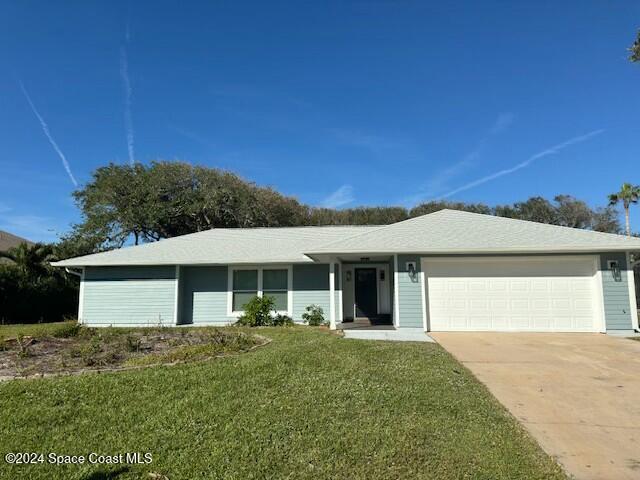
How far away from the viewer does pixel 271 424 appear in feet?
13.7

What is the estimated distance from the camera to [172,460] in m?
3.43

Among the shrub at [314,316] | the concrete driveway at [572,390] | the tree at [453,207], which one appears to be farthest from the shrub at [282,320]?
the tree at [453,207]

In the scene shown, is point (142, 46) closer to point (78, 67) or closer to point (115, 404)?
point (78, 67)

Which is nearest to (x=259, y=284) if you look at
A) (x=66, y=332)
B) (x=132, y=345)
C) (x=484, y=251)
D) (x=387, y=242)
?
(x=387, y=242)

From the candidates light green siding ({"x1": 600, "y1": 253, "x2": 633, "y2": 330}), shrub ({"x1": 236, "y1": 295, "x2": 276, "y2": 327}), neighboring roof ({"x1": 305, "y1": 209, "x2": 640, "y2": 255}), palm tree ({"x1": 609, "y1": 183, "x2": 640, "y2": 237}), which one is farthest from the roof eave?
palm tree ({"x1": 609, "y1": 183, "x2": 640, "y2": 237})

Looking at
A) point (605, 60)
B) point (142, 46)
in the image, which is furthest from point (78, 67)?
point (605, 60)

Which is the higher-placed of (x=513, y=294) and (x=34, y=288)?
(x=34, y=288)

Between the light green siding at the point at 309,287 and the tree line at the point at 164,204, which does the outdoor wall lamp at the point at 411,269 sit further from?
the tree line at the point at 164,204

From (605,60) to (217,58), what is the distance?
1242 cm

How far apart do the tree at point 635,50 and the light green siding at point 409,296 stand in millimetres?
7043

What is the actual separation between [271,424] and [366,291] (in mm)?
11558

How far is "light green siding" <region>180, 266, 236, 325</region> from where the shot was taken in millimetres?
15156

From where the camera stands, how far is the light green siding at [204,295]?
15.2m

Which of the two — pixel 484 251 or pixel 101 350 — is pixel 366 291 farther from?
pixel 101 350
